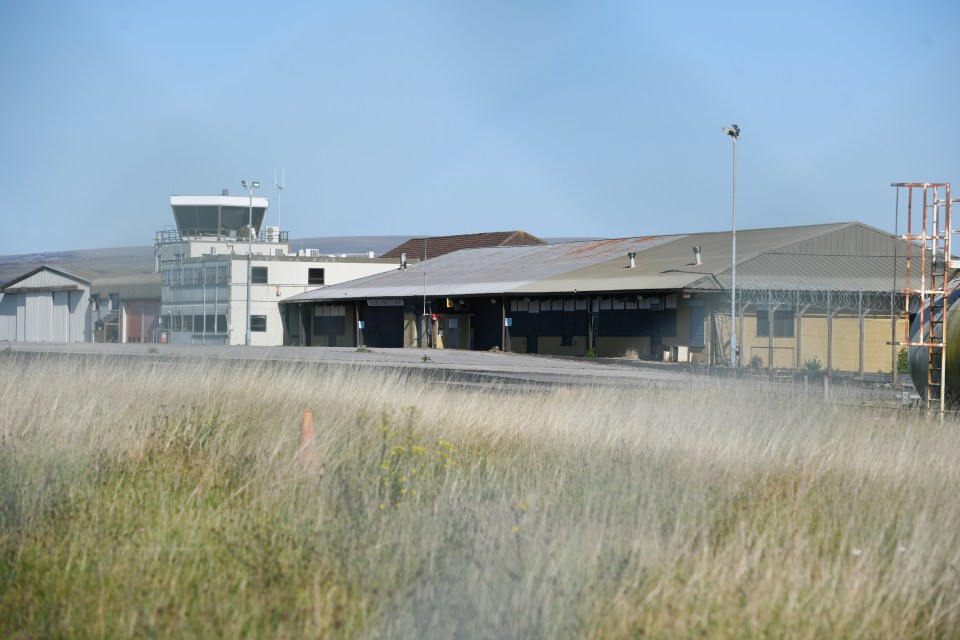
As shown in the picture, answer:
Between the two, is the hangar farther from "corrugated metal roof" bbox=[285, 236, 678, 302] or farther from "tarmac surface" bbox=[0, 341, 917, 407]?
"tarmac surface" bbox=[0, 341, 917, 407]

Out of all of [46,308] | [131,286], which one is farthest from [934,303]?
[46,308]

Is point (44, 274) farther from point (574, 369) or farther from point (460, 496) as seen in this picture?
point (460, 496)

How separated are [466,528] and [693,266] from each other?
1664 inches

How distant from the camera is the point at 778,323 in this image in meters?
45.9

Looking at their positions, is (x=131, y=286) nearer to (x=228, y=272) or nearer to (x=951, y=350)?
(x=228, y=272)

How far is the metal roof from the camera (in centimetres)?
4797

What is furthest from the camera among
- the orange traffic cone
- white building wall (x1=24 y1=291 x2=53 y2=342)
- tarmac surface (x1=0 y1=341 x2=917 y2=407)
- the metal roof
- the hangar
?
white building wall (x1=24 y1=291 x2=53 y2=342)

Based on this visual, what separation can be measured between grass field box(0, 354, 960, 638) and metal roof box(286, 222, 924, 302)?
33068 millimetres

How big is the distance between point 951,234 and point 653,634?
13220 mm

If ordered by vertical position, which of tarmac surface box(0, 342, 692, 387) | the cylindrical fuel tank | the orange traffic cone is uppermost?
the cylindrical fuel tank

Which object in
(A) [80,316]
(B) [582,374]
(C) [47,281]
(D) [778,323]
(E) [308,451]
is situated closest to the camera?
(E) [308,451]

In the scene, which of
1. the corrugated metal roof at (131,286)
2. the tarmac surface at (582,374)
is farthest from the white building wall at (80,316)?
the tarmac surface at (582,374)

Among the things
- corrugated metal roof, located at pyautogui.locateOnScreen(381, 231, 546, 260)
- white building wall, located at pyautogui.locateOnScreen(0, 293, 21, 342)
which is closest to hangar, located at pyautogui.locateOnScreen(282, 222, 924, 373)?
corrugated metal roof, located at pyautogui.locateOnScreen(381, 231, 546, 260)

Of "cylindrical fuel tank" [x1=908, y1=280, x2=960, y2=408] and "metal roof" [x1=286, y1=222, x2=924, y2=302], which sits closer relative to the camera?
"cylindrical fuel tank" [x1=908, y1=280, x2=960, y2=408]
